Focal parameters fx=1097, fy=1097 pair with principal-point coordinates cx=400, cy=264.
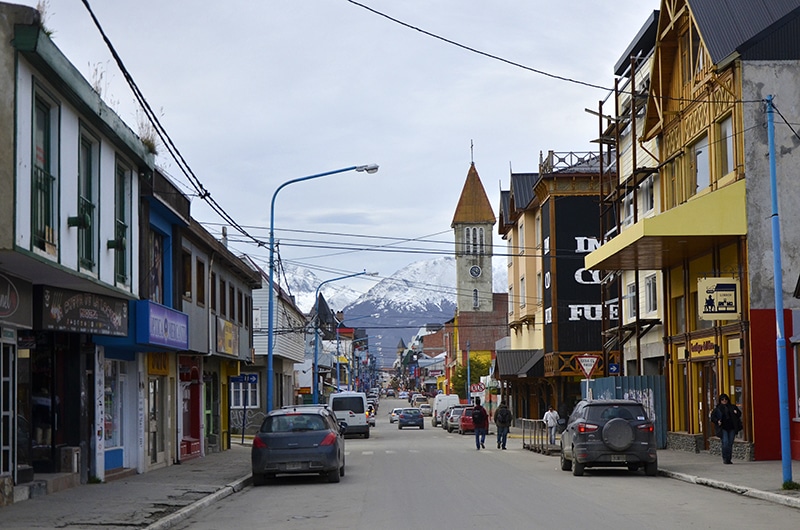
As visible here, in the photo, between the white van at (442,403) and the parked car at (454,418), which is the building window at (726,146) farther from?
the white van at (442,403)

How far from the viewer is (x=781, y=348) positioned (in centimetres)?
1916

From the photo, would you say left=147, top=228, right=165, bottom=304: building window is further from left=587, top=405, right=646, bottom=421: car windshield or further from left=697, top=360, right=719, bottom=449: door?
left=697, top=360, right=719, bottom=449: door

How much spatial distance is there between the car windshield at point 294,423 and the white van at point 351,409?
28.6 meters

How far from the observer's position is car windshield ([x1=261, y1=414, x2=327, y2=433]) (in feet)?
74.2

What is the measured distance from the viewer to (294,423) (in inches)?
893

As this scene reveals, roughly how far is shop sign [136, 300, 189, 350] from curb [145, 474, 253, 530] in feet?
11.3

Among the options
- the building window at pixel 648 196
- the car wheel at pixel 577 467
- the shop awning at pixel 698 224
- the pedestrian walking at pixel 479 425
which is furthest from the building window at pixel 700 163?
the pedestrian walking at pixel 479 425

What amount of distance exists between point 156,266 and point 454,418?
3683 cm

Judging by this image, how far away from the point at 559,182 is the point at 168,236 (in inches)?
1183

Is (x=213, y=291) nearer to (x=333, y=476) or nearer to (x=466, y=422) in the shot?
(x=333, y=476)

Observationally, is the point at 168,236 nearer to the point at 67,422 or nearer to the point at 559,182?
the point at 67,422

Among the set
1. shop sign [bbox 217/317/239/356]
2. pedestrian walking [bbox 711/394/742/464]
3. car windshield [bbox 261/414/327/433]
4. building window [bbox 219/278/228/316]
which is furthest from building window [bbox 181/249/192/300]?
pedestrian walking [bbox 711/394/742/464]

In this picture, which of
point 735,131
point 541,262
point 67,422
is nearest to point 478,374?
point 541,262

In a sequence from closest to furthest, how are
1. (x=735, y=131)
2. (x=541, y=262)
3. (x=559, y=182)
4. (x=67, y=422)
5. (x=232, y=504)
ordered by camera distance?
1. (x=232, y=504)
2. (x=67, y=422)
3. (x=735, y=131)
4. (x=559, y=182)
5. (x=541, y=262)
